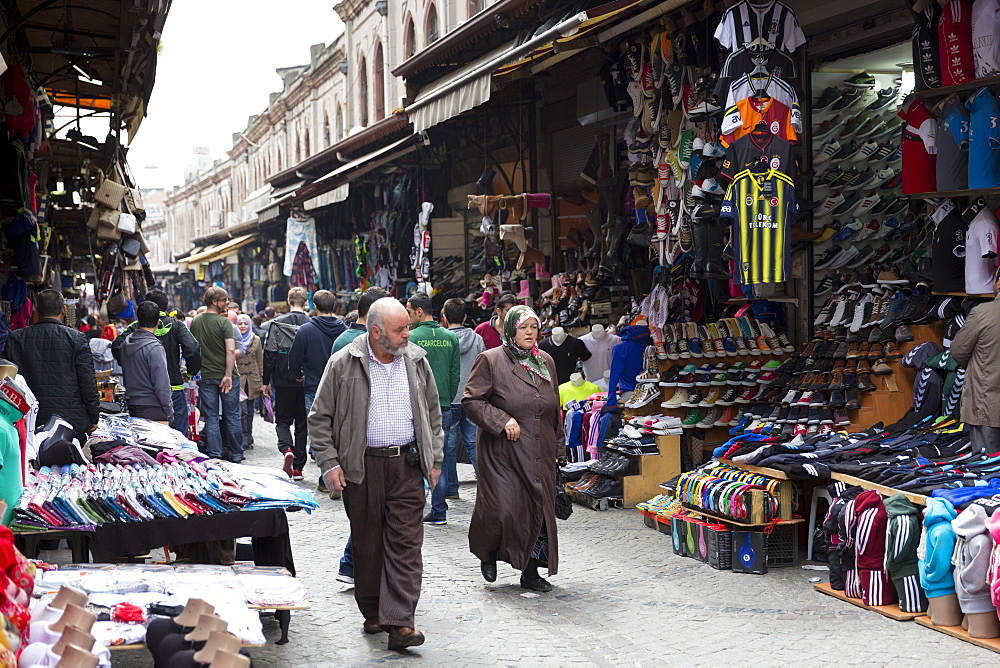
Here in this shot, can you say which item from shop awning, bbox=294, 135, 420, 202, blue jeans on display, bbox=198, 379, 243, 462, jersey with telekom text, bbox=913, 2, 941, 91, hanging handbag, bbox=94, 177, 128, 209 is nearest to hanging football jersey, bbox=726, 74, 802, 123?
jersey with telekom text, bbox=913, 2, 941, 91

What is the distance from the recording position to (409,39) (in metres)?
28.1

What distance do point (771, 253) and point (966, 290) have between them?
150 centimetres

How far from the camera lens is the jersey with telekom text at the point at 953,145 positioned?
775 cm

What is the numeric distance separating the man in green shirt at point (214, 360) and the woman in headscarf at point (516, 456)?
17.5ft

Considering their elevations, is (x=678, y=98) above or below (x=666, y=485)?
above

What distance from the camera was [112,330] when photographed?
1359 centimetres

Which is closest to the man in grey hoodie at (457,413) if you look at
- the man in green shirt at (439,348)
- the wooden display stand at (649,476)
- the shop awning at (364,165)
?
the man in green shirt at (439,348)

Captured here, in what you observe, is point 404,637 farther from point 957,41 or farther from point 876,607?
point 957,41

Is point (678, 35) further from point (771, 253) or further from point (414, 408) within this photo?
point (414, 408)

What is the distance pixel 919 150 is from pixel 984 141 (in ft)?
2.47

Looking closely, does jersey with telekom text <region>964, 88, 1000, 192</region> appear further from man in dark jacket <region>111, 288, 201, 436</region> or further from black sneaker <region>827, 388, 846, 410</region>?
man in dark jacket <region>111, 288, 201, 436</region>

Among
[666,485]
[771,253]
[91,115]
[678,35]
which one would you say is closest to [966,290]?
[771,253]

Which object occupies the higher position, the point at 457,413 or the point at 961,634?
the point at 457,413

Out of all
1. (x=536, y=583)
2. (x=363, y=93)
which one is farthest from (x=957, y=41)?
(x=363, y=93)
